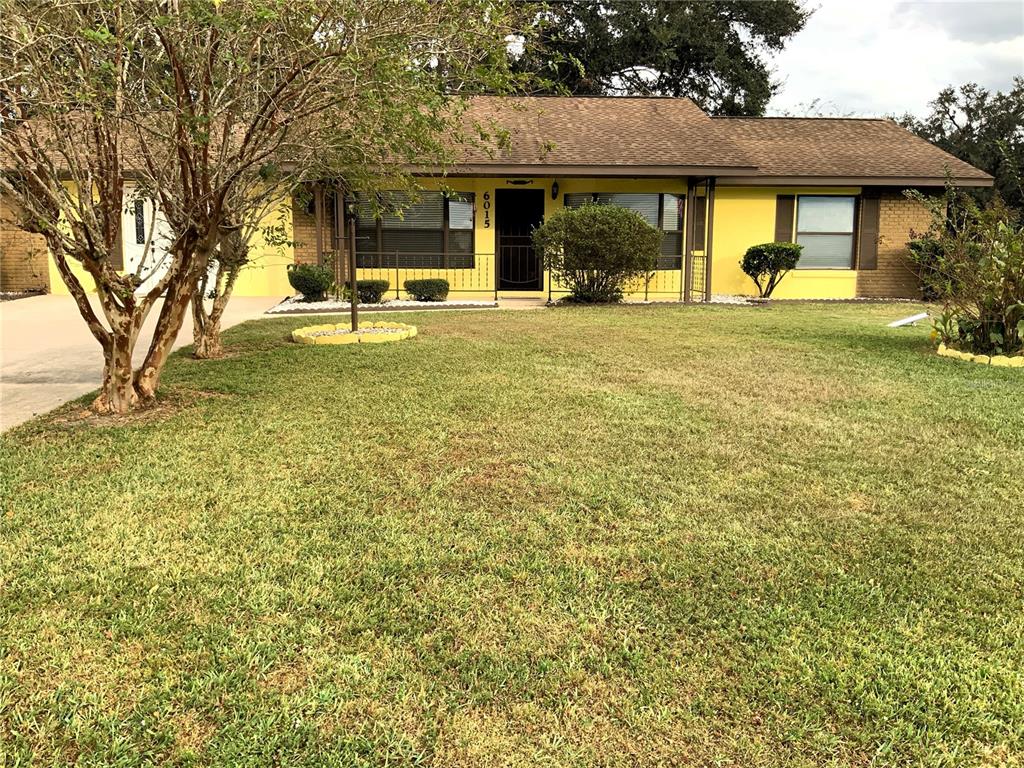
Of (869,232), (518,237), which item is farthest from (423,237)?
(869,232)

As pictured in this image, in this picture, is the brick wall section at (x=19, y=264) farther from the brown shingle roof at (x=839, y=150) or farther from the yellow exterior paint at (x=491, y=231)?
the brown shingle roof at (x=839, y=150)

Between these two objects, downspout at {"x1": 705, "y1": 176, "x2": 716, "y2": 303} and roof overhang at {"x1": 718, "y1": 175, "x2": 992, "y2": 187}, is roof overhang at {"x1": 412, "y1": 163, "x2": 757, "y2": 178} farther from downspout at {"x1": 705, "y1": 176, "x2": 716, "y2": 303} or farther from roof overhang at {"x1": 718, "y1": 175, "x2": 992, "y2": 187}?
roof overhang at {"x1": 718, "y1": 175, "x2": 992, "y2": 187}

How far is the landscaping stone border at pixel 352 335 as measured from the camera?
905cm

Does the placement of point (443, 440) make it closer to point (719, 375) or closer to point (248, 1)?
point (248, 1)

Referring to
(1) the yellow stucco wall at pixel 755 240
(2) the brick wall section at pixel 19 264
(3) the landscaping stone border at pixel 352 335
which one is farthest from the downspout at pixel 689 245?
(2) the brick wall section at pixel 19 264

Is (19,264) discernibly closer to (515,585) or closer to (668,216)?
(668,216)

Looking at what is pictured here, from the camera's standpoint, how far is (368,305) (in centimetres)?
1427

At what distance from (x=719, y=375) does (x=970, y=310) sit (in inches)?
129

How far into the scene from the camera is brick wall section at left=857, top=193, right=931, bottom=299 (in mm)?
16969

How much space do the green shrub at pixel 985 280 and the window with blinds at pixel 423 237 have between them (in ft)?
32.9

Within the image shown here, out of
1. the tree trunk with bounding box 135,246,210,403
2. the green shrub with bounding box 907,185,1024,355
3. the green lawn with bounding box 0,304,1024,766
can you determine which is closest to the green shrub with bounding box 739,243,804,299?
the green shrub with bounding box 907,185,1024,355

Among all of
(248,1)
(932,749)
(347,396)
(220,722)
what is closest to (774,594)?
(932,749)

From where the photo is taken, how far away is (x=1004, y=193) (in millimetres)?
28031

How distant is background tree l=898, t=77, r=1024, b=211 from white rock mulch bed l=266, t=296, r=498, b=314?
2499 centimetres
